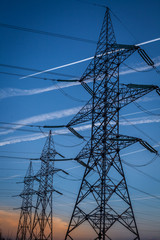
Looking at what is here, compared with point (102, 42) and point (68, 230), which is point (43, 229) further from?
point (102, 42)

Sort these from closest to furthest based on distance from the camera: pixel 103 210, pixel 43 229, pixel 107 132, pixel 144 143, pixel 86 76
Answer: pixel 103 210
pixel 144 143
pixel 107 132
pixel 86 76
pixel 43 229

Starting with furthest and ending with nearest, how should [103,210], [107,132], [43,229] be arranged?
1. [43,229]
2. [107,132]
3. [103,210]

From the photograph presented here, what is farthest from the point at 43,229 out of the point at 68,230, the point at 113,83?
the point at 113,83

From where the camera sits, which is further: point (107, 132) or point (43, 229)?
point (43, 229)

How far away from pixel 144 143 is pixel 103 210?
19.4 feet

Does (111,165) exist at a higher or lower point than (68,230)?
higher

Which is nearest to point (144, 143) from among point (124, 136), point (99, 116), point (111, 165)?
point (124, 136)

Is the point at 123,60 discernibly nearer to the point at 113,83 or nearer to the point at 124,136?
the point at 113,83

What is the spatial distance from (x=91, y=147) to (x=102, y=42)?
10.4 meters

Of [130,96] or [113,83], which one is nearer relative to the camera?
[130,96]

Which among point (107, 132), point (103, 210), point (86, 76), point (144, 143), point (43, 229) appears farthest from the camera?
point (43, 229)

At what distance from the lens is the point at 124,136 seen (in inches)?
730

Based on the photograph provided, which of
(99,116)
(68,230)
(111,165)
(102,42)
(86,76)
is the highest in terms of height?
(102,42)

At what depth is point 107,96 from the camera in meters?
20.2
